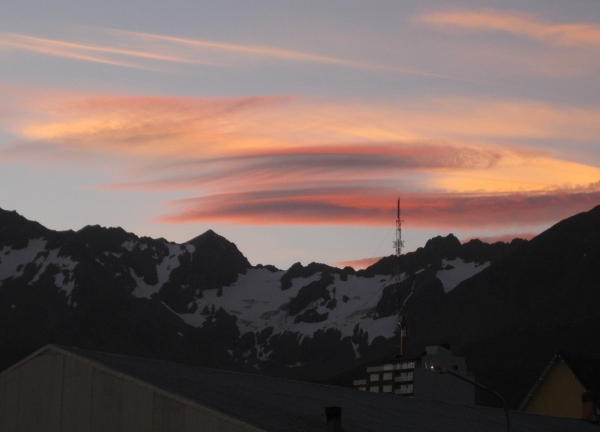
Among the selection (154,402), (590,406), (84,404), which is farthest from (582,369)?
(84,404)

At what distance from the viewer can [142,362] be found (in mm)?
50781

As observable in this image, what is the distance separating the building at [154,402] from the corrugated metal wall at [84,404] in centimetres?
4

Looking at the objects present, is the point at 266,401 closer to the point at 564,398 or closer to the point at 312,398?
the point at 312,398

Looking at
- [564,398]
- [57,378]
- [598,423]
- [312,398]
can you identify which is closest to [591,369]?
[564,398]

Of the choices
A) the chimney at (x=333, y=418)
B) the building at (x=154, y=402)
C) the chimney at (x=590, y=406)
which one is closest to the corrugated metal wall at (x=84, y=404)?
the building at (x=154, y=402)

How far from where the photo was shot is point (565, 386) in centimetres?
8731

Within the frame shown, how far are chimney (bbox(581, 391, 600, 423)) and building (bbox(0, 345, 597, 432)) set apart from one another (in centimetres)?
2209

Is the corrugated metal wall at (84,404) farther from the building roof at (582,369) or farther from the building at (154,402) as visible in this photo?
the building roof at (582,369)

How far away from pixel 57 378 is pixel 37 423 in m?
2.37

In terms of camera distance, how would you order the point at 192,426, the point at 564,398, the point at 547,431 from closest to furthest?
the point at 192,426 → the point at 547,431 → the point at 564,398

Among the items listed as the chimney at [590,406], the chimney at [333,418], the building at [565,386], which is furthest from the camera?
the building at [565,386]

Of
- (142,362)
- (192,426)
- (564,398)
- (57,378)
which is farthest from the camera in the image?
(564,398)

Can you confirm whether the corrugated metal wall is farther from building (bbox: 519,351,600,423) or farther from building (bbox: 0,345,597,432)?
building (bbox: 519,351,600,423)

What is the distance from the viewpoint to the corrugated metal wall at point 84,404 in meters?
41.9
